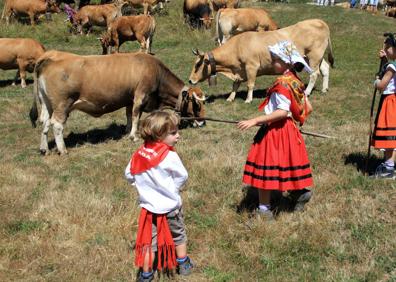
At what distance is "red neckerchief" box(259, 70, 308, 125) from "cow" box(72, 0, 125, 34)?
17.5m

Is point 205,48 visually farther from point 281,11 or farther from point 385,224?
point 385,224

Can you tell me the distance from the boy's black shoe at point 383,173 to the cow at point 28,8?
63.0 ft

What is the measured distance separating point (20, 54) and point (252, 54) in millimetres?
7278

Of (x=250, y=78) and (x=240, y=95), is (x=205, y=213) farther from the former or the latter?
(x=240, y=95)

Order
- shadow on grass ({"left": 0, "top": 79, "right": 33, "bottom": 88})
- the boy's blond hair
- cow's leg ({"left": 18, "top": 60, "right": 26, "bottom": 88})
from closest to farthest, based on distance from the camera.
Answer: the boy's blond hair → cow's leg ({"left": 18, "top": 60, "right": 26, "bottom": 88}) → shadow on grass ({"left": 0, "top": 79, "right": 33, "bottom": 88})

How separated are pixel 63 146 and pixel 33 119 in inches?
42.9

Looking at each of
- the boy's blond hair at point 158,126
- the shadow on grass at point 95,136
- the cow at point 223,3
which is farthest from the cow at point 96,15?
the boy's blond hair at point 158,126

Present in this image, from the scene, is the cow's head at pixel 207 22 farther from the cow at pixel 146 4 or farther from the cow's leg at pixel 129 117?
the cow's leg at pixel 129 117

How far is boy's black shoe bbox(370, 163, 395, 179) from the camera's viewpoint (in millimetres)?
5977

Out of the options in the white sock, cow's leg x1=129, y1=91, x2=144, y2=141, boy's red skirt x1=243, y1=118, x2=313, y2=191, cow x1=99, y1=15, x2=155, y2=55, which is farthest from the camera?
cow x1=99, y1=15, x2=155, y2=55

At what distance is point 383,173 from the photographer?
602 cm

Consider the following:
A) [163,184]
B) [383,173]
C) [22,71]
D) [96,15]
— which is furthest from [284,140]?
[96,15]

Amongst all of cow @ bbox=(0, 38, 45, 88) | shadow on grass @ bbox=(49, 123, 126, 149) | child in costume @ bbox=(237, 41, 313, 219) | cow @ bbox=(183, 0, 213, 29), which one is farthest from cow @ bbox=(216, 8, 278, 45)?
child in costume @ bbox=(237, 41, 313, 219)

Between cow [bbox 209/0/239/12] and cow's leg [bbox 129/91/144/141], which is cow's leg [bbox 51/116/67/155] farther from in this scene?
cow [bbox 209/0/239/12]
